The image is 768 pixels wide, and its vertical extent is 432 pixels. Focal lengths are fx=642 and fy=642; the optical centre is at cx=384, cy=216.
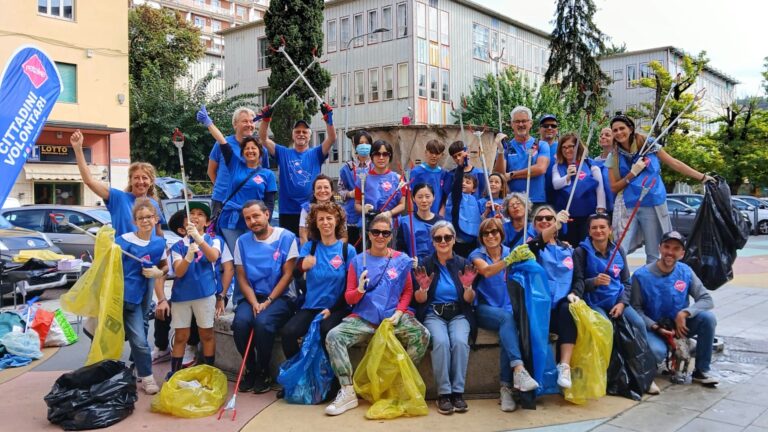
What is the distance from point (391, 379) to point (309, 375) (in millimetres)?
645

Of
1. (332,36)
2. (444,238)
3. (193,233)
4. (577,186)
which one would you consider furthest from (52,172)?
(444,238)

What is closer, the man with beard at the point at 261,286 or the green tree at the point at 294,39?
the man with beard at the point at 261,286

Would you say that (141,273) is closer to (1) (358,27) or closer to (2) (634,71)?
(1) (358,27)

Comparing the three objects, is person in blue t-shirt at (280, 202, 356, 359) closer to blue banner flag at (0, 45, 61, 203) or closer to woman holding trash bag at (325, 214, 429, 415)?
woman holding trash bag at (325, 214, 429, 415)

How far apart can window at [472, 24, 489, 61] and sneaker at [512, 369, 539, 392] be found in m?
29.6

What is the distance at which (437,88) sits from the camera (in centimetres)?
3044

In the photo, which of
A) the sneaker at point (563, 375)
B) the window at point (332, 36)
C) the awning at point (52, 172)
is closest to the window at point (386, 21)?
the window at point (332, 36)

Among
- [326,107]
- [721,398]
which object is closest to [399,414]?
[721,398]

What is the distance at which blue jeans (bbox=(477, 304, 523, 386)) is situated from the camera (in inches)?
179

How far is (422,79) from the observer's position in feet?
97.2

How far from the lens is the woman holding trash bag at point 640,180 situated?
5.73 meters

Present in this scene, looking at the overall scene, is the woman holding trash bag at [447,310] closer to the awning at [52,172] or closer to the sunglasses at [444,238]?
the sunglasses at [444,238]

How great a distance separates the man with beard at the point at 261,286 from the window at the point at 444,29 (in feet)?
88.8

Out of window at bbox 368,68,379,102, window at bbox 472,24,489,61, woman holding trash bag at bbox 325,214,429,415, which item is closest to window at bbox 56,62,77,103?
window at bbox 368,68,379,102
